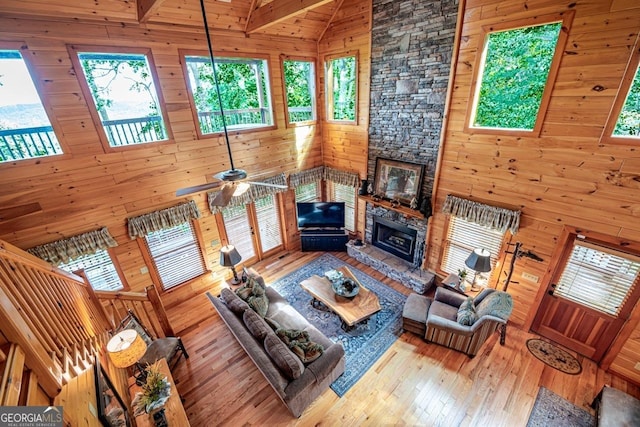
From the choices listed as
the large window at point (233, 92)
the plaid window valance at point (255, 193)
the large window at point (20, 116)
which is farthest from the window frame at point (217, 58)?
the large window at point (20, 116)

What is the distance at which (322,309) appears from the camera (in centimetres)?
548

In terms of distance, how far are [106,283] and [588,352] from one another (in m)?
8.17

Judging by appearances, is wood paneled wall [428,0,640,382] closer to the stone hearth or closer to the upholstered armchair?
the upholstered armchair

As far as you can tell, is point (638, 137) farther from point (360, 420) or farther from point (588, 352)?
point (360, 420)

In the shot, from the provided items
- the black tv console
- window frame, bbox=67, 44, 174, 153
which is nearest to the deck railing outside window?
window frame, bbox=67, 44, 174, 153

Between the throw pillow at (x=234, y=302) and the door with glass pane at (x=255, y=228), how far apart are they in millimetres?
1843

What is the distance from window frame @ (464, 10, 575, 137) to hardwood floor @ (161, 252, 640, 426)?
3.58 metres

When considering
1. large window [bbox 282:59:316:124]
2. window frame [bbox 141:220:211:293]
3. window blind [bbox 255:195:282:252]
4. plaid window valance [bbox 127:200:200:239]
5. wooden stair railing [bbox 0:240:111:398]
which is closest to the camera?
wooden stair railing [bbox 0:240:111:398]

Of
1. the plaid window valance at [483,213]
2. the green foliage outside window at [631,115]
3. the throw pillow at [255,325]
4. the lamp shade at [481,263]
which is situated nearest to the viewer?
the green foliage outside window at [631,115]

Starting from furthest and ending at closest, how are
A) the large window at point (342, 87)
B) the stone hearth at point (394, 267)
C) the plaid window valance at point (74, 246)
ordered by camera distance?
1. the large window at point (342, 87)
2. the stone hearth at point (394, 267)
3. the plaid window valance at point (74, 246)

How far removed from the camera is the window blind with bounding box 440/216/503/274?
16.3 ft

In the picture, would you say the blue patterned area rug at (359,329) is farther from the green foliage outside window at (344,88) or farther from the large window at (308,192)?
the green foliage outside window at (344,88)

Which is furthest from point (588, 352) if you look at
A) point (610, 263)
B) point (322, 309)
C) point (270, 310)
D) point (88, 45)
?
point (88, 45)

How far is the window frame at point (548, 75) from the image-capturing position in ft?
11.3
